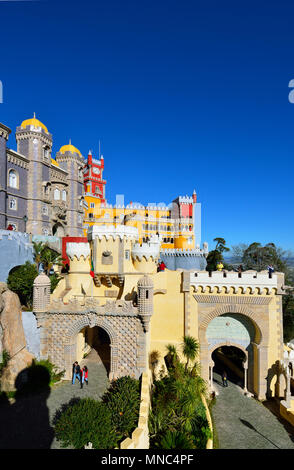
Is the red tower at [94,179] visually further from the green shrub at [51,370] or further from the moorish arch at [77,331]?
the green shrub at [51,370]

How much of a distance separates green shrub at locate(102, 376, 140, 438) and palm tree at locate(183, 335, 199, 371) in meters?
4.90

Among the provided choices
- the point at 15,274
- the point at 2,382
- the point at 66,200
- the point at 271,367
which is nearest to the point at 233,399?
the point at 271,367

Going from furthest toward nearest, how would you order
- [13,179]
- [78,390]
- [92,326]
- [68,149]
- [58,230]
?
[68,149]
[58,230]
[13,179]
[92,326]
[78,390]

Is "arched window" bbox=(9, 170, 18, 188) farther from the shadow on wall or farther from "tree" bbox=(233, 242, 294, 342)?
"tree" bbox=(233, 242, 294, 342)

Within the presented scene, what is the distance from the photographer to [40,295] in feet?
51.7

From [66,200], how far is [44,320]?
26688mm

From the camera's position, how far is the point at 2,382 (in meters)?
13.7

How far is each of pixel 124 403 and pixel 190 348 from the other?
736 centimetres

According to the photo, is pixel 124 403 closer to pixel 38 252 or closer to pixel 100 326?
pixel 100 326

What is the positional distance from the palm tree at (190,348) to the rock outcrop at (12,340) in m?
10.9

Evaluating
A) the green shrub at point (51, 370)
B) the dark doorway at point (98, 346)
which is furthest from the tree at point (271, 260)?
the green shrub at point (51, 370)

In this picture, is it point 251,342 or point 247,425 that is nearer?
point 247,425

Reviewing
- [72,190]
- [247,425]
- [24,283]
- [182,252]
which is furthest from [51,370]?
[182,252]

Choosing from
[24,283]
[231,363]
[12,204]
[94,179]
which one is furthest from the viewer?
[94,179]
